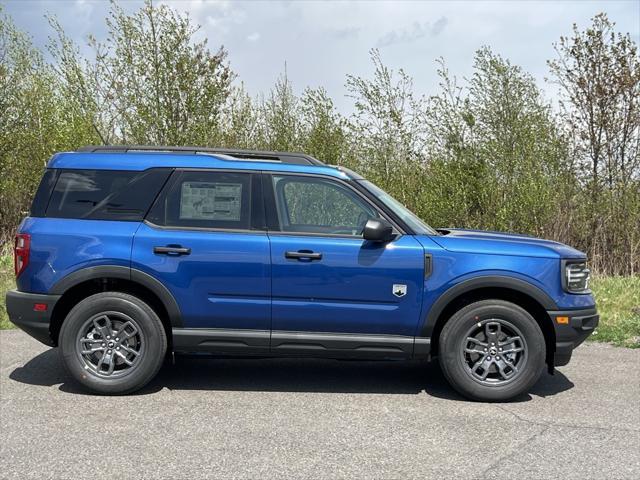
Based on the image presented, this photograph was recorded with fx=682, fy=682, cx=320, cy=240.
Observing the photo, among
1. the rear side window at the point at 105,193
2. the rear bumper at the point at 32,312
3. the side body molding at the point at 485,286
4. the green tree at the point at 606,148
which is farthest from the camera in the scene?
the green tree at the point at 606,148

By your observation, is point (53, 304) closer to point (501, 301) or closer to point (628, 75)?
point (501, 301)

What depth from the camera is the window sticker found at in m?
5.50

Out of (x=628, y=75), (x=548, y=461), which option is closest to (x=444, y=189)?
(x=628, y=75)

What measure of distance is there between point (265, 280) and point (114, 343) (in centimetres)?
133

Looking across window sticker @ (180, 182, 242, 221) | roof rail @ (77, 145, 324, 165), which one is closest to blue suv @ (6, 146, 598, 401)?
window sticker @ (180, 182, 242, 221)

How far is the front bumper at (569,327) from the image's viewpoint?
210 inches

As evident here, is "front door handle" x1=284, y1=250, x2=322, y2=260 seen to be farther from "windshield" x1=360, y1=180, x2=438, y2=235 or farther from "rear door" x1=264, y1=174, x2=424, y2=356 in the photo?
"windshield" x1=360, y1=180, x2=438, y2=235

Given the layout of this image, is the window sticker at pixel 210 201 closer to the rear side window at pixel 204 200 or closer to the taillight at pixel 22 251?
the rear side window at pixel 204 200

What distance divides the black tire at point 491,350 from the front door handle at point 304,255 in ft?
3.79

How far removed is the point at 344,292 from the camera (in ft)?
17.4

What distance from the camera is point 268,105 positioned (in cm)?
1448

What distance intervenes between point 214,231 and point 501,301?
92.0 inches

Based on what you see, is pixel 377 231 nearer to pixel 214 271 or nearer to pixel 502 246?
pixel 502 246

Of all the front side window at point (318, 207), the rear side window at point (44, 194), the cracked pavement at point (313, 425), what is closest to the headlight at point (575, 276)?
the cracked pavement at point (313, 425)
